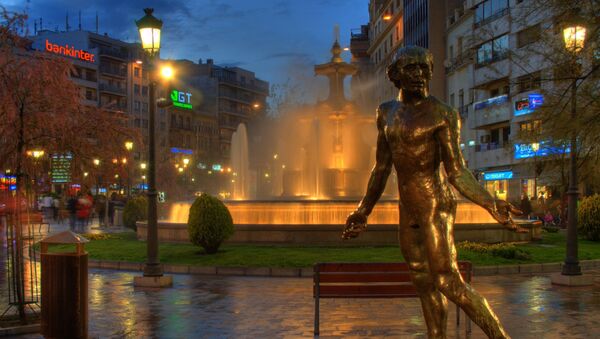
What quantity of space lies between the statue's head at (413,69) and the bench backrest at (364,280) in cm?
340

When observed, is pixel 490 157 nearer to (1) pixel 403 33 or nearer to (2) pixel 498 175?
(2) pixel 498 175

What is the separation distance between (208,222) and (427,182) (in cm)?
1176

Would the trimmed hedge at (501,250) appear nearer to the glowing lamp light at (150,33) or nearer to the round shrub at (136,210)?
the glowing lamp light at (150,33)

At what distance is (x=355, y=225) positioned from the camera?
5.43m

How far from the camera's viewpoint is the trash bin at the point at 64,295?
7.18 m

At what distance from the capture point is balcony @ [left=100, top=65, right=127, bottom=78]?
87.2 m

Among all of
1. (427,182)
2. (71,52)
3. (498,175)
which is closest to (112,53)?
(71,52)

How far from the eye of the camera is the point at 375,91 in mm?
75375

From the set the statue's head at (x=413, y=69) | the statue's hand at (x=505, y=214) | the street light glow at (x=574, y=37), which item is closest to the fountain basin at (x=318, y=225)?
the street light glow at (x=574, y=37)

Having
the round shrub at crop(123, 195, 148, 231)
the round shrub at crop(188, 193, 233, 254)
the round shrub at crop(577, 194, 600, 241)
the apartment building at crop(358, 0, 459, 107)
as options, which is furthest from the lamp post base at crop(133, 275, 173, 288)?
the apartment building at crop(358, 0, 459, 107)

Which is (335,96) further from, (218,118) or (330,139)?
(218,118)

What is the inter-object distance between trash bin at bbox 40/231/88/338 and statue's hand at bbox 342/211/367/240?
10.6 feet

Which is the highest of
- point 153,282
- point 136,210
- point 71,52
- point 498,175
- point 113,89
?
point 71,52

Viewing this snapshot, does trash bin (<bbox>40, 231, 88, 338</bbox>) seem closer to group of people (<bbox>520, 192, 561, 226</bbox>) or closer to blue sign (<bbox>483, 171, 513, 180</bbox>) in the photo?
group of people (<bbox>520, 192, 561, 226</bbox>)
